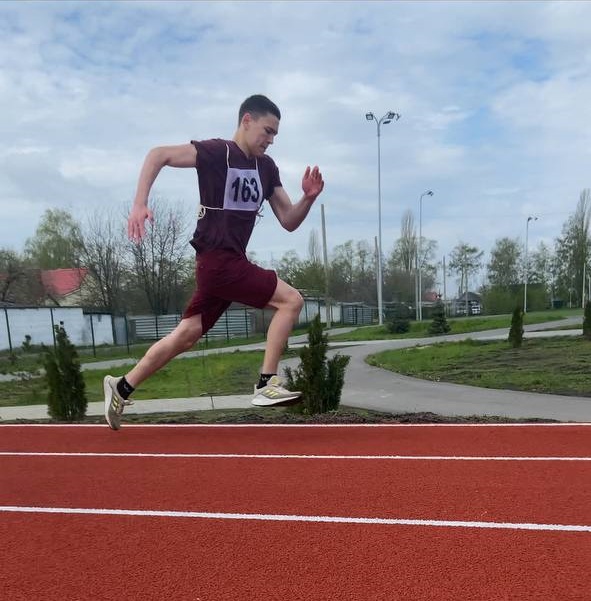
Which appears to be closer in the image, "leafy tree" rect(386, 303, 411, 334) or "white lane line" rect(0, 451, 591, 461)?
"white lane line" rect(0, 451, 591, 461)

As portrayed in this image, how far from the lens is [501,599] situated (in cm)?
213

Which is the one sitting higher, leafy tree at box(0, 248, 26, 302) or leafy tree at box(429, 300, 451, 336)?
leafy tree at box(0, 248, 26, 302)

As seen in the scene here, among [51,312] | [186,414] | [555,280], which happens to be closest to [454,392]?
[186,414]

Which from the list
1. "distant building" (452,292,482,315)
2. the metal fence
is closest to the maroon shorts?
the metal fence

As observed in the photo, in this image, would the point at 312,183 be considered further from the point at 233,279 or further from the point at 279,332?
the point at 279,332

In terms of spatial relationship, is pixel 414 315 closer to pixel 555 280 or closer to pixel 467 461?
pixel 555 280

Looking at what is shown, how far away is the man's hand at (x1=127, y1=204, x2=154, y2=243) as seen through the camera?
161 inches

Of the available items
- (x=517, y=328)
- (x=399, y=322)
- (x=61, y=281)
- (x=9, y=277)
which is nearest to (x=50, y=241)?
(x=61, y=281)

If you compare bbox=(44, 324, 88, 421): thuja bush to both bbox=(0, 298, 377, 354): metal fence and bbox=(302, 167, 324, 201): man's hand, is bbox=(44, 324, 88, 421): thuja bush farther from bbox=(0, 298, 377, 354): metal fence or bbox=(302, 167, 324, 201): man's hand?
bbox=(0, 298, 377, 354): metal fence

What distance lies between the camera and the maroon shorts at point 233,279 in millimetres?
4477

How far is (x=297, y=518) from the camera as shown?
301 cm

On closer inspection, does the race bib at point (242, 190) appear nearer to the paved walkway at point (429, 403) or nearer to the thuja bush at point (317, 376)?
the thuja bush at point (317, 376)

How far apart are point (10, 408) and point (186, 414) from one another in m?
3.59

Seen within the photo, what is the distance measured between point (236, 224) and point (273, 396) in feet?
4.44
